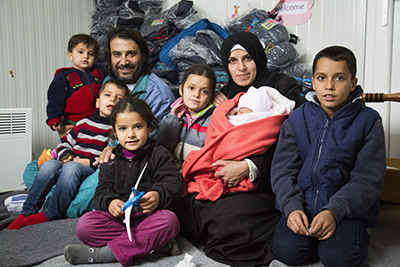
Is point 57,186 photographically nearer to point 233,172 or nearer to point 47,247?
point 47,247

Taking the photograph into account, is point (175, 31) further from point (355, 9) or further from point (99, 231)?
point (99, 231)

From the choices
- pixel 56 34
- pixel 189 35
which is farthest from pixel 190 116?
pixel 56 34

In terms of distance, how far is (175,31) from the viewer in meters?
2.87

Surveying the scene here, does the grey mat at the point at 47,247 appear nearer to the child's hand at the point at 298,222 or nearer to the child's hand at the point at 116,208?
the child's hand at the point at 116,208

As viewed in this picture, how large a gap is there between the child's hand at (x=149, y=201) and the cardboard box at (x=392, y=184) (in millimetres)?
1532

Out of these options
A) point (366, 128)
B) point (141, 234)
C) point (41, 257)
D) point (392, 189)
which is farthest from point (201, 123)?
point (392, 189)

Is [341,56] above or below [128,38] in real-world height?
below

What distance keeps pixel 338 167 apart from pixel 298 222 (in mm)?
298

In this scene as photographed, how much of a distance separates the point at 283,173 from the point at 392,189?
1.14 meters

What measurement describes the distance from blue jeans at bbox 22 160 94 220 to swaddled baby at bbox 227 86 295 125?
96 centimetres

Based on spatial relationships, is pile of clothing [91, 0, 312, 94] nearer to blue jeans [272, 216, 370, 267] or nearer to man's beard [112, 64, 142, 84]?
man's beard [112, 64, 142, 84]

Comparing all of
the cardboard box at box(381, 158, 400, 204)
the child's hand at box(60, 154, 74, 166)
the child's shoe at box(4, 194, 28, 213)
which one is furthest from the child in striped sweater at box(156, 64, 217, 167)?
the cardboard box at box(381, 158, 400, 204)

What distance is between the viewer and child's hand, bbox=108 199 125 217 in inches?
53.9

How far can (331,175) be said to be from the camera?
1309mm
